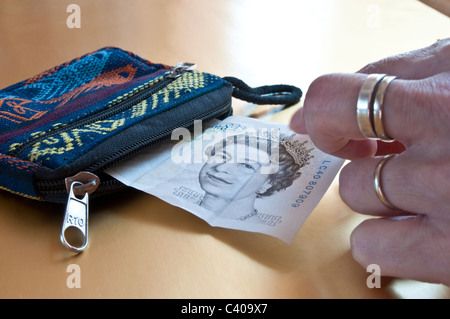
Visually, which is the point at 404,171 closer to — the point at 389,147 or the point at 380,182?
the point at 380,182

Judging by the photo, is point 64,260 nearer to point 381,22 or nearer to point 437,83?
point 437,83

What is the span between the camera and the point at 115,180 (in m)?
0.52

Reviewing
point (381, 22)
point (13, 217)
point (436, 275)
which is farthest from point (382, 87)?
point (381, 22)

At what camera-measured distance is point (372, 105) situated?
37 cm

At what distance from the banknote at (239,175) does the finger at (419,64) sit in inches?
5.1

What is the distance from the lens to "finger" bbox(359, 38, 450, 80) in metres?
0.44

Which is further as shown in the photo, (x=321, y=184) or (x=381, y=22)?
(x=381, y=22)

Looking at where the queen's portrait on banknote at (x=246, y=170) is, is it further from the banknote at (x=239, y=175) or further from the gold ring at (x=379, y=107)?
the gold ring at (x=379, y=107)

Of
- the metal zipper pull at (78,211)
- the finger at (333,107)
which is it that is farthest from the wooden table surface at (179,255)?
the finger at (333,107)

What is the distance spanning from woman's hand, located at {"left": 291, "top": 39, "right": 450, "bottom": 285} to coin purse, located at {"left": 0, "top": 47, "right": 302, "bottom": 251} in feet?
0.76

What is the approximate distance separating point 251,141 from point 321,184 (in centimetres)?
14

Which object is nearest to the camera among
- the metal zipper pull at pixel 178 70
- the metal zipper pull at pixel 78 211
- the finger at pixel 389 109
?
the finger at pixel 389 109

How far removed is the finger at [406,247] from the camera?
36 cm

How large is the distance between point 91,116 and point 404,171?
39 cm
